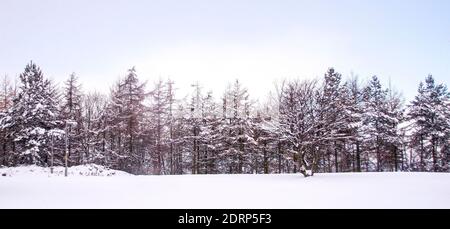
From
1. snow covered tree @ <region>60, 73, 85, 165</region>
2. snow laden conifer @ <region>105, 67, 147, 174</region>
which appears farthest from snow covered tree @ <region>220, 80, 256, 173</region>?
snow covered tree @ <region>60, 73, 85, 165</region>

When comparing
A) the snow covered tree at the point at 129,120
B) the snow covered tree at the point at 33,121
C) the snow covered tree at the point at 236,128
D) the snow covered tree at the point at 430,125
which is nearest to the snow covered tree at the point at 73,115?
the snow covered tree at the point at 33,121

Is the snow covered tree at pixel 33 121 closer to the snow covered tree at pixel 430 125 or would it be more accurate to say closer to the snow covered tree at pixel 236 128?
the snow covered tree at pixel 236 128

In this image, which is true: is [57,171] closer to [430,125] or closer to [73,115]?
[73,115]

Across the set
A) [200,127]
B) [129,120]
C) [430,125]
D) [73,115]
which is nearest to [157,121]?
[129,120]

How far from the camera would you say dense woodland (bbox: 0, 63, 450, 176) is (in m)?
30.1

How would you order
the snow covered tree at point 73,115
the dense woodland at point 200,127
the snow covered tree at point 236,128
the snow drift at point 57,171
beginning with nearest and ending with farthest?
the snow drift at point 57,171, the dense woodland at point 200,127, the snow covered tree at point 236,128, the snow covered tree at point 73,115

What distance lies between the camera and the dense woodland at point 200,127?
3011cm

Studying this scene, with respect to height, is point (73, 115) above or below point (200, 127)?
above

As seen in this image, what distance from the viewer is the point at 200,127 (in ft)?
110

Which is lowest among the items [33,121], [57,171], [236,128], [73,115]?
[57,171]

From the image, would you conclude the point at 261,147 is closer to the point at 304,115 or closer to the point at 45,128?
the point at 304,115

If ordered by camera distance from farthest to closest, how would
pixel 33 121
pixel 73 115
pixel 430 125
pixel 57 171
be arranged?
1. pixel 73 115
2. pixel 430 125
3. pixel 33 121
4. pixel 57 171

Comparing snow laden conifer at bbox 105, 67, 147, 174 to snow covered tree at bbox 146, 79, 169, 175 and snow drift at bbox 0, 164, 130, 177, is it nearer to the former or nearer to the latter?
snow covered tree at bbox 146, 79, 169, 175
